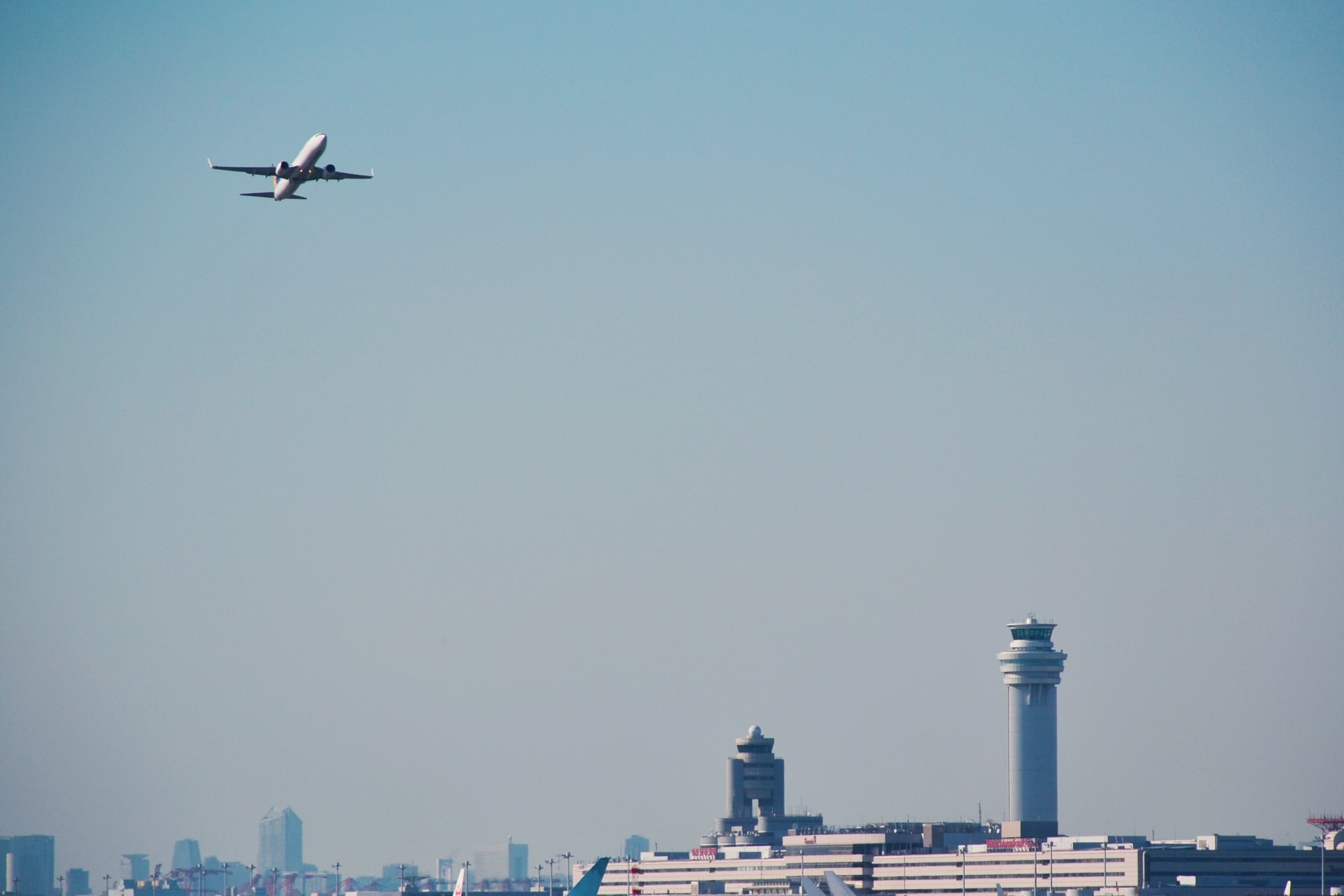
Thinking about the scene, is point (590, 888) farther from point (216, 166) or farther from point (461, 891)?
point (216, 166)

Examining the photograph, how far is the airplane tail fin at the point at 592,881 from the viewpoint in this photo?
10206cm

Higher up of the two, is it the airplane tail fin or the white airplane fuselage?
the white airplane fuselage

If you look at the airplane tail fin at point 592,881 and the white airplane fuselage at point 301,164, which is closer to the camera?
the airplane tail fin at point 592,881

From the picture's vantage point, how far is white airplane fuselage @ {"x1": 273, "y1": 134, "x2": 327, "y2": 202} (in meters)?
132

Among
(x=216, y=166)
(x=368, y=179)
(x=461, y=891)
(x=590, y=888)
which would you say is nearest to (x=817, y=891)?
(x=590, y=888)

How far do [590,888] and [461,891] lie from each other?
11.7m

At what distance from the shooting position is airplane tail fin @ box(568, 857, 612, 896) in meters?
102

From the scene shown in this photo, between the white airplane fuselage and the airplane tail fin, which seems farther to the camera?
the white airplane fuselage

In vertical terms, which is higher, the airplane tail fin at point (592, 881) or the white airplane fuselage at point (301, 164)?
the white airplane fuselage at point (301, 164)

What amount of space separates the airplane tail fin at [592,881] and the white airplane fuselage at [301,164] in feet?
180

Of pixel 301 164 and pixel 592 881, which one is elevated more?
pixel 301 164

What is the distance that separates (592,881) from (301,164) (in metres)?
56.0

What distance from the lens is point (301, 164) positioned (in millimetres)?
133000

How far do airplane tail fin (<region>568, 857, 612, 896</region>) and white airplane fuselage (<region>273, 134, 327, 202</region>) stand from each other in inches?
2162
